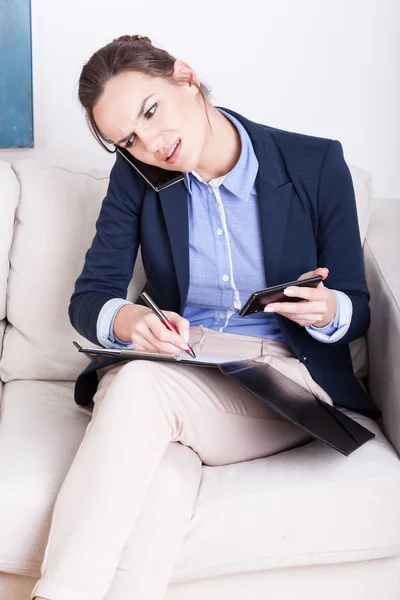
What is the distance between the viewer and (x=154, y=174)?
62.2 inches

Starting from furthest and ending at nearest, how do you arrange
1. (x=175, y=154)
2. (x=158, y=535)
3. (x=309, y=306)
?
(x=175, y=154), (x=309, y=306), (x=158, y=535)

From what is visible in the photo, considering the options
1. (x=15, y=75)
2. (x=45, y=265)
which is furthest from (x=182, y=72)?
(x=15, y=75)

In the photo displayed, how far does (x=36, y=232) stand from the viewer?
182 cm

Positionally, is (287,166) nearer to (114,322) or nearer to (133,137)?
(133,137)

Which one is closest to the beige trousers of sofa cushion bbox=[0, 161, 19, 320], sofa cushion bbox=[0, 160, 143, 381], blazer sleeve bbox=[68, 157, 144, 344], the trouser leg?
the trouser leg

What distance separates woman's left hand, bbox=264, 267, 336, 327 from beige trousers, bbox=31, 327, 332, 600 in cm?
15

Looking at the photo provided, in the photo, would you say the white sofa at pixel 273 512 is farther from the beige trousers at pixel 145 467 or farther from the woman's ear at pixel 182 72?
the woman's ear at pixel 182 72

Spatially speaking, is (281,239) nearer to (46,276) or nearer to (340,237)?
(340,237)

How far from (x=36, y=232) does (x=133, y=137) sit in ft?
1.56

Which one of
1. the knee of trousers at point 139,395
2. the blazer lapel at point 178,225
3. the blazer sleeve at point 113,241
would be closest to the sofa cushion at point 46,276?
the blazer sleeve at point 113,241

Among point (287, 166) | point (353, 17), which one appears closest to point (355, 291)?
point (287, 166)

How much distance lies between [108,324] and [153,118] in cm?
39

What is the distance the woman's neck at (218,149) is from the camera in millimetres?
1552

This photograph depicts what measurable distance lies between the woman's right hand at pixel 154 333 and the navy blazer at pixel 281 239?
0.46ft
